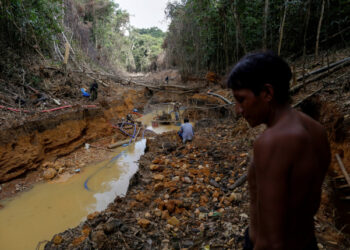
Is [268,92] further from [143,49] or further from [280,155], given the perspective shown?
[143,49]

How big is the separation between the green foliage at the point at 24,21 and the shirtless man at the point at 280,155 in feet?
27.4

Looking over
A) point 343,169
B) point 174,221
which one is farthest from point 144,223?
point 343,169

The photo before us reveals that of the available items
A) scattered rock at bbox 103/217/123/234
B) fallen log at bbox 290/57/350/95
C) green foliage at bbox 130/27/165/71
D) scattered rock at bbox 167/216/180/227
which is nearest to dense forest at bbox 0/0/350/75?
fallen log at bbox 290/57/350/95

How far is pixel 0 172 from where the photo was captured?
5246 millimetres

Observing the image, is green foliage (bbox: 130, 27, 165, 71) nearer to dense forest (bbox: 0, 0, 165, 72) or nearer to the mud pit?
dense forest (bbox: 0, 0, 165, 72)

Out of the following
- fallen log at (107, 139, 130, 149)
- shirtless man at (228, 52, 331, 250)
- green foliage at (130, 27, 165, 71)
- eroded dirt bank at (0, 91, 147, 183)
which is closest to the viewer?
shirtless man at (228, 52, 331, 250)

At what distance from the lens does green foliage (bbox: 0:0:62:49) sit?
21.6 feet

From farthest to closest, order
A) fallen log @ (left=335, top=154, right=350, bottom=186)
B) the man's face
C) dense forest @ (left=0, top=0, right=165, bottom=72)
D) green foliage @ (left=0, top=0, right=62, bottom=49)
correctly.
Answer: dense forest @ (left=0, top=0, right=165, bottom=72), green foliage @ (left=0, top=0, right=62, bottom=49), fallen log @ (left=335, top=154, right=350, bottom=186), the man's face

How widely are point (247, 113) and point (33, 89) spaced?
905 centimetres

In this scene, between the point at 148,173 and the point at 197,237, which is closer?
the point at 197,237

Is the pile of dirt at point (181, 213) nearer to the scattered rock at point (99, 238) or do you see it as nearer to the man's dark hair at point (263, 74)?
the scattered rock at point (99, 238)

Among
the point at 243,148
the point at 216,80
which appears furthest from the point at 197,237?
the point at 216,80

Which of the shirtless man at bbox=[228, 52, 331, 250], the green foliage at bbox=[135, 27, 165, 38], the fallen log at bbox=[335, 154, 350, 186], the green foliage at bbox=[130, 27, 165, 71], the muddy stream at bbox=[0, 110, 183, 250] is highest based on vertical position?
the green foliage at bbox=[135, 27, 165, 38]

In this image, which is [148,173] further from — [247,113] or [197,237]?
[247,113]
